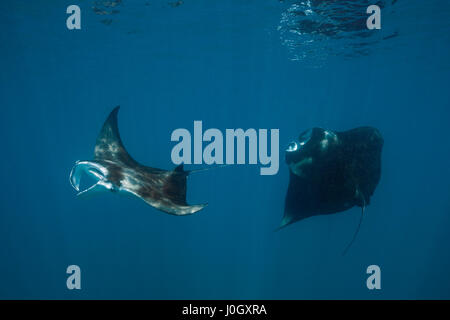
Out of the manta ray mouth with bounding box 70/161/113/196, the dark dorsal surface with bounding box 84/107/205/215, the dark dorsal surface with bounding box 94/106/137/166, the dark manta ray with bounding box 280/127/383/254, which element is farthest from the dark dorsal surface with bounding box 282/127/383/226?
the dark dorsal surface with bounding box 94/106/137/166

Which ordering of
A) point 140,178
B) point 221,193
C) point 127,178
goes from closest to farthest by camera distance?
point 127,178
point 140,178
point 221,193

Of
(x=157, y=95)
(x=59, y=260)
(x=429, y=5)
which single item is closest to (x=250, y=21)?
(x=429, y=5)

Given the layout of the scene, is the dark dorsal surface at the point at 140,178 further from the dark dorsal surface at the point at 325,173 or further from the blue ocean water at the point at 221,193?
the blue ocean water at the point at 221,193

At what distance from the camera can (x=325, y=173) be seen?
6797mm

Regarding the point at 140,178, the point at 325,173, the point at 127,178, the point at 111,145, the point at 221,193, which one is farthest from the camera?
the point at 221,193

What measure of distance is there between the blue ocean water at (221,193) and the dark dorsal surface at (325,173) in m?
9.89

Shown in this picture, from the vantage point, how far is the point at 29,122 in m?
61.9

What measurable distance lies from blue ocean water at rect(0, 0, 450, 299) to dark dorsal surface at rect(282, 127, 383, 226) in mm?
9895

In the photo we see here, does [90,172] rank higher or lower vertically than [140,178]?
higher

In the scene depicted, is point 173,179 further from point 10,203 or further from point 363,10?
point 10,203

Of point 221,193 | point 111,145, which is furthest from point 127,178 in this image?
point 221,193

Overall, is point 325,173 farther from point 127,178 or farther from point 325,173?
point 127,178

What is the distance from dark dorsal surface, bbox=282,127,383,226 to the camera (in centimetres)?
680
